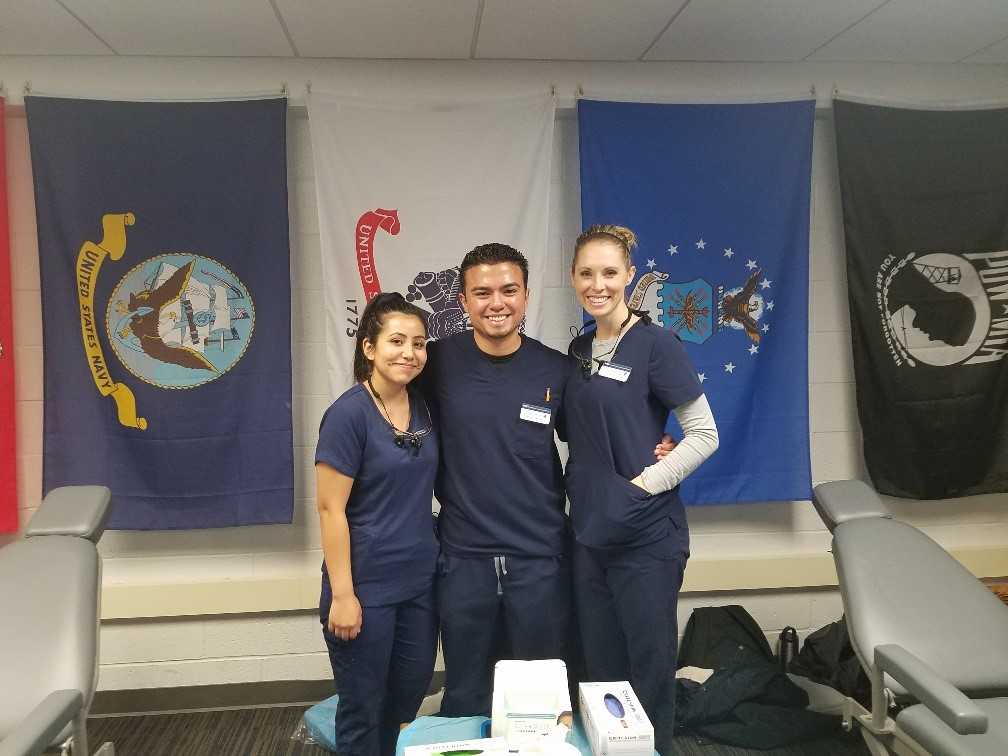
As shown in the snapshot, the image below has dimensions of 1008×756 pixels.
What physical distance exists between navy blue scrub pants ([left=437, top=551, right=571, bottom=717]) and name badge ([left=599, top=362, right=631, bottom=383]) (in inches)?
19.1

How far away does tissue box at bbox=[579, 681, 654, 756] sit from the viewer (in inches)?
46.9

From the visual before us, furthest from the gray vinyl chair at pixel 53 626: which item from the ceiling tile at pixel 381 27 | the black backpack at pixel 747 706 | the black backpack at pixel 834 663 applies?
the black backpack at pixel 834 663

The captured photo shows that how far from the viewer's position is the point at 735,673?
7.43ft

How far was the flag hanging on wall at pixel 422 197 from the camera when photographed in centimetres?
234

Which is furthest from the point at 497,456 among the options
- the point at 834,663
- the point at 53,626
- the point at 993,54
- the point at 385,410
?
the point at 993,54

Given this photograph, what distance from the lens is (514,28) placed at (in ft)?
7.18

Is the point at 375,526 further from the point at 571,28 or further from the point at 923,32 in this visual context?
the point at 923,32

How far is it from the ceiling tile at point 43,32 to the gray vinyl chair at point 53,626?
1.55 m

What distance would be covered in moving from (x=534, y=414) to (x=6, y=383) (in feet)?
6.53

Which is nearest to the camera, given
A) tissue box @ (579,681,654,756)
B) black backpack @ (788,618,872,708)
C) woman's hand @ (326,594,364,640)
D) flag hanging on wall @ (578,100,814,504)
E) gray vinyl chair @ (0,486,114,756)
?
tissue box @ (579,681,654,756)

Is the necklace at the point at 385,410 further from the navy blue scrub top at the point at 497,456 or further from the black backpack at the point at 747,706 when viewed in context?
the black backpack at the point at 747,706

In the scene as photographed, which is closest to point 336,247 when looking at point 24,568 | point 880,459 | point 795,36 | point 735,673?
point 24,568

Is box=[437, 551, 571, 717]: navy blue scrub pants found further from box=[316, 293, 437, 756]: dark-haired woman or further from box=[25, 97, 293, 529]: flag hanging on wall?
box=[25, 97, 293, 529]: flag hanging on wall

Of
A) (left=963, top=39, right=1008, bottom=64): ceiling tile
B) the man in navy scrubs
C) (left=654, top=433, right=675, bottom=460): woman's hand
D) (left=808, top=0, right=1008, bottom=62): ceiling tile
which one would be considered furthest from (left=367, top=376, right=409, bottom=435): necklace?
(left=963, top=39, right=1008, bottom=64): ceiling tile
